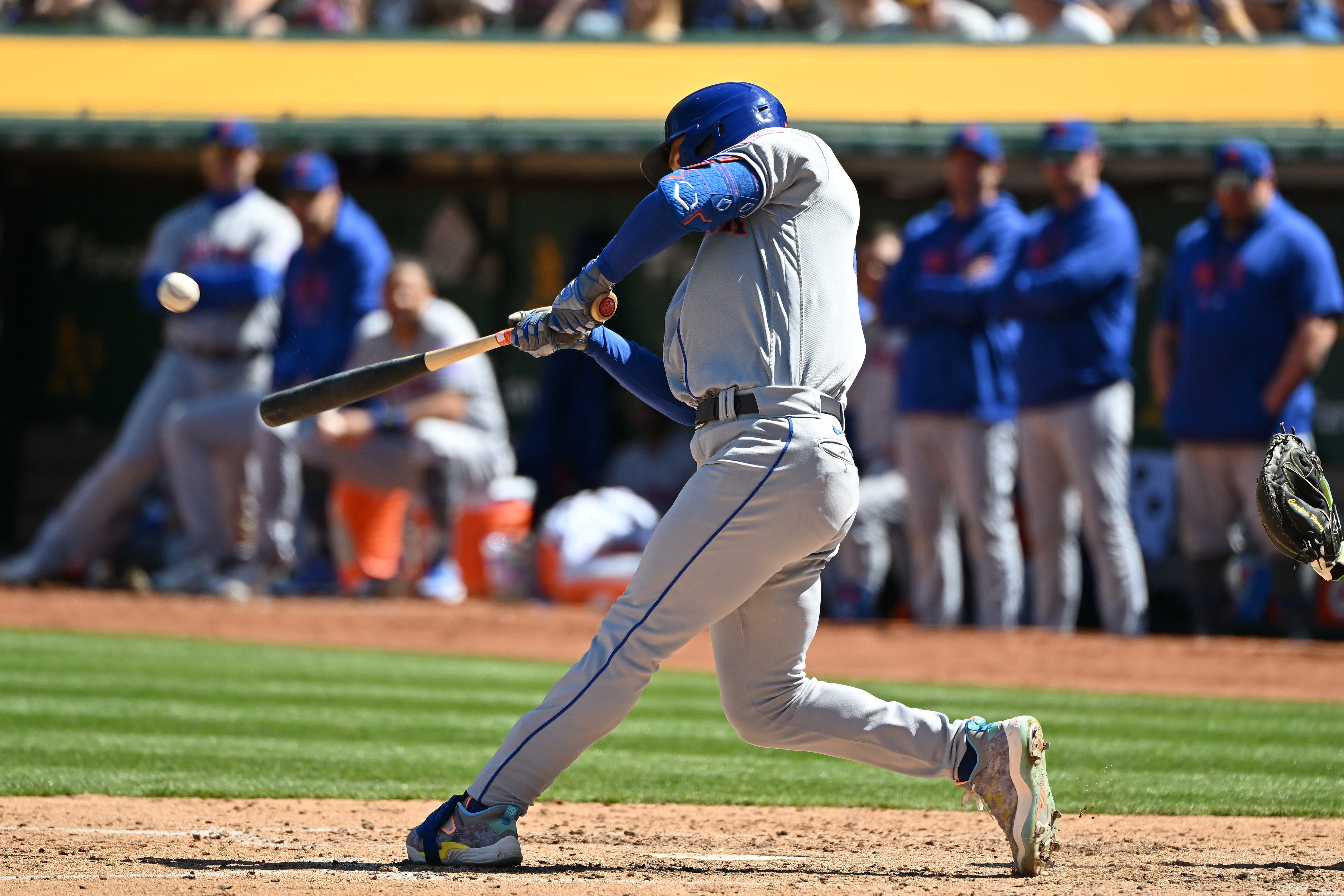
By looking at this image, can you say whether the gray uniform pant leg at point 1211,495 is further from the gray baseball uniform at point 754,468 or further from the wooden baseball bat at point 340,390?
the wooden baseball bat at point 340,390

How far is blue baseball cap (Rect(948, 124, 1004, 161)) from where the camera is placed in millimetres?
8859

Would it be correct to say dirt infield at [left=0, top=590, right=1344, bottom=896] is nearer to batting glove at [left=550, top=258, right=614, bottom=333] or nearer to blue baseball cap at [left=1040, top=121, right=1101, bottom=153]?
batting glove at [left=550, top=258, right=614, bottom=333]

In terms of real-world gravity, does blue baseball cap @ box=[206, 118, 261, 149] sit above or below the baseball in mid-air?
above

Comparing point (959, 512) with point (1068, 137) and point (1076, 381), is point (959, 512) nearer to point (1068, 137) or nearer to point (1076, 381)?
point (1076, 381)

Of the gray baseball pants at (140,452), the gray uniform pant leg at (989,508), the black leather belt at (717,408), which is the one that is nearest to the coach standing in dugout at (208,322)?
the gray baseball pants at (140,452)

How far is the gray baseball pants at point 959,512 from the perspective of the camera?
28.9 ft

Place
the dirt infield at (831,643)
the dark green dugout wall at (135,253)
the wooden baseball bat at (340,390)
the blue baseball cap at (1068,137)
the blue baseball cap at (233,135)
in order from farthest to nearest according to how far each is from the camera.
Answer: the dark green dugout wall at (135,253) < the blue baseball cap at (233,135) < the blue baseball cap at (1068,137) < the dirt infield at (831,643) < the wooden baseball bat at (340,390)

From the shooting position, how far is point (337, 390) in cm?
418

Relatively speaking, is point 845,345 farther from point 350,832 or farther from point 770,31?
point 770,31

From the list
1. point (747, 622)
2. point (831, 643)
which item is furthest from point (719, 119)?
point (831, 643)

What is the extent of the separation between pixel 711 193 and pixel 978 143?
221 inches

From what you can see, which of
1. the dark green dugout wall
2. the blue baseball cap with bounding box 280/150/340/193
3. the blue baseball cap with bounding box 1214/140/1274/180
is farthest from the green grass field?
the dark green dugout wall

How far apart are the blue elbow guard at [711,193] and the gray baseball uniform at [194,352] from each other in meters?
6.90

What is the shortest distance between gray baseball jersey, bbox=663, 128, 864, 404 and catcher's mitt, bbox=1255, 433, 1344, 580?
1.04 meters
